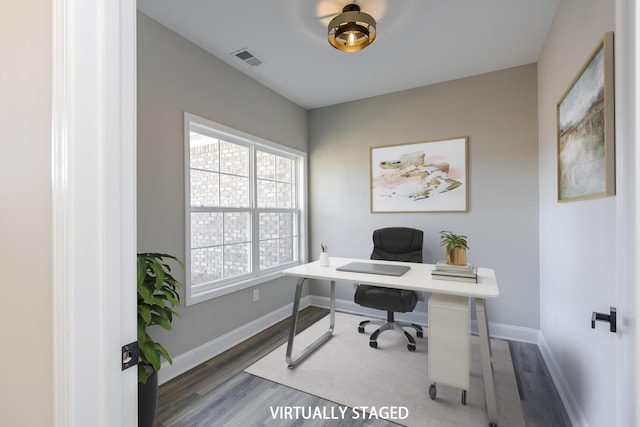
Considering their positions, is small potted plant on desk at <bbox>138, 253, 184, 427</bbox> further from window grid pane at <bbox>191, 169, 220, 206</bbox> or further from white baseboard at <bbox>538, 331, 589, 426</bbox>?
white baseboard at <bbox>538, 331, 589, 426</bbox>

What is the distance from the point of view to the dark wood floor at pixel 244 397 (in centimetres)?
178

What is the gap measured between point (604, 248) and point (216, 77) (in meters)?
2.94

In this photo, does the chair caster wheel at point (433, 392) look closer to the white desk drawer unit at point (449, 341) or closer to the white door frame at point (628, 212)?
the white desk drawer unit at point (449, 341)

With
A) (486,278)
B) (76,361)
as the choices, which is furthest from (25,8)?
(486,278)

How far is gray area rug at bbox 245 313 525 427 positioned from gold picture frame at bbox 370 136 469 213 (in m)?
1.38

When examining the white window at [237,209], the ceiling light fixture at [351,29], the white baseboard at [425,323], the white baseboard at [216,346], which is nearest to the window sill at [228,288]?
the white window at [237,209]

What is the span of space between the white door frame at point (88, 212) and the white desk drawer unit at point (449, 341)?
165 cm

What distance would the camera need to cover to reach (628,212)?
0.59 m

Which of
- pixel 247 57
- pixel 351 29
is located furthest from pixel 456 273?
pixel 247 57

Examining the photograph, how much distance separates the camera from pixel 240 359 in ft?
8.32

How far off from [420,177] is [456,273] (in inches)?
61.3

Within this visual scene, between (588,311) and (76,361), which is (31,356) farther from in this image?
(588,311)

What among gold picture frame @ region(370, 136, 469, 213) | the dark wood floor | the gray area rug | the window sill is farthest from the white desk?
gold picture frame @ region(370, 136, 469, 213)

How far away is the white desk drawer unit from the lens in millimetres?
1775
